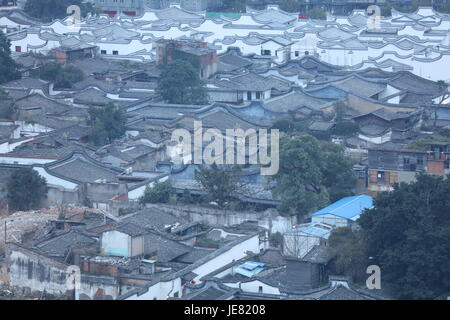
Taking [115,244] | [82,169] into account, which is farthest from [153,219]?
[82,169]

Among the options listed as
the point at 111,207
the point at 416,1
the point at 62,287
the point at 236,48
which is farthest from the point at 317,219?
the point at 416,1

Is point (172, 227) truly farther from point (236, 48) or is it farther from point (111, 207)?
point (236, 48)

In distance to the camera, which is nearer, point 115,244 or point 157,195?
point 115,244

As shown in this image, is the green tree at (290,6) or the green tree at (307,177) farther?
the green tree at (290,6)

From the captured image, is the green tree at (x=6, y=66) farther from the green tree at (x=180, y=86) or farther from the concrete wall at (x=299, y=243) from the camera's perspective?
the concrete wall at (x=299, y=243)

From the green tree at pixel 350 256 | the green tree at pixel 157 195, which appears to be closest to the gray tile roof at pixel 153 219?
the green tree at pixel 157 195

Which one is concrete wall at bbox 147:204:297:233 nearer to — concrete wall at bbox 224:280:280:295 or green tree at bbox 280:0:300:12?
concrete wall at bbox 224:280:280:295

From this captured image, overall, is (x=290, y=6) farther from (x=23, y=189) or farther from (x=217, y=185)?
(x=23, y=189)
